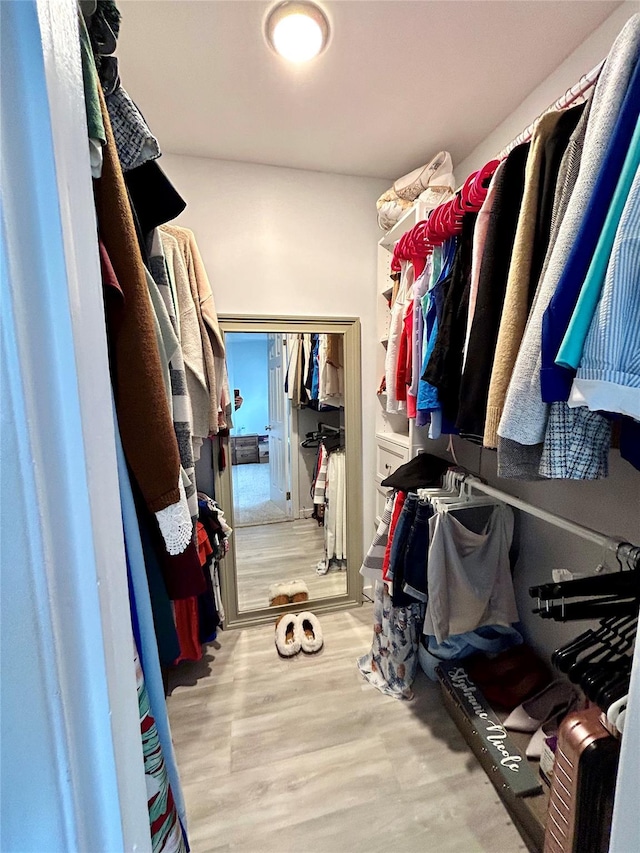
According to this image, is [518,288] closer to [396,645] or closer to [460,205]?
[460,205]

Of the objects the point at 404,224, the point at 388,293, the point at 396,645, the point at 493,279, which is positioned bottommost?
the point at 396,645

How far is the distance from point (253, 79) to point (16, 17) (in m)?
1.45

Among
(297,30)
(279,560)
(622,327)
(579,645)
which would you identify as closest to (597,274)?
(622,327)

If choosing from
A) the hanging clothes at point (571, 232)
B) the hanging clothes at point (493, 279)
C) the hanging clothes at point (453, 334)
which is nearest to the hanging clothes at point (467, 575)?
the hanging clothes at point (453, 334)

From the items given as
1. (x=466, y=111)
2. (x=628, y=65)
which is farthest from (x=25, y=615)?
(x=466, y=111)

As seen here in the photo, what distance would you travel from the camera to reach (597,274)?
56 cm

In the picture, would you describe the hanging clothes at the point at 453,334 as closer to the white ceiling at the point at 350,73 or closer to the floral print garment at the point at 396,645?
the white ceiling at the point at 350,73

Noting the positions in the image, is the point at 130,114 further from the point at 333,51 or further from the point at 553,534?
the point at 553,534

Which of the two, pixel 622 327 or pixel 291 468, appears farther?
pixel 291 468

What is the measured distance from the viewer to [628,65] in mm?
587

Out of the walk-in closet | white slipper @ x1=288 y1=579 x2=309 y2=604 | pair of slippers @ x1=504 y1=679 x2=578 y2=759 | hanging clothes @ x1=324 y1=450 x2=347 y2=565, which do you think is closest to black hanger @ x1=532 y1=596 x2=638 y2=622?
the walk-in closet

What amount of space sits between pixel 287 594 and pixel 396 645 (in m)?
0.81

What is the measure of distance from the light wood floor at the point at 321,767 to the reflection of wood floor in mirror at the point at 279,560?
0.48 meters

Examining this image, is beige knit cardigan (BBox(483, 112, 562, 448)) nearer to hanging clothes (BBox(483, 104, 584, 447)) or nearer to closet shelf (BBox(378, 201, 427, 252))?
hanging clothes (BBox(483, 104, 584, 447))
